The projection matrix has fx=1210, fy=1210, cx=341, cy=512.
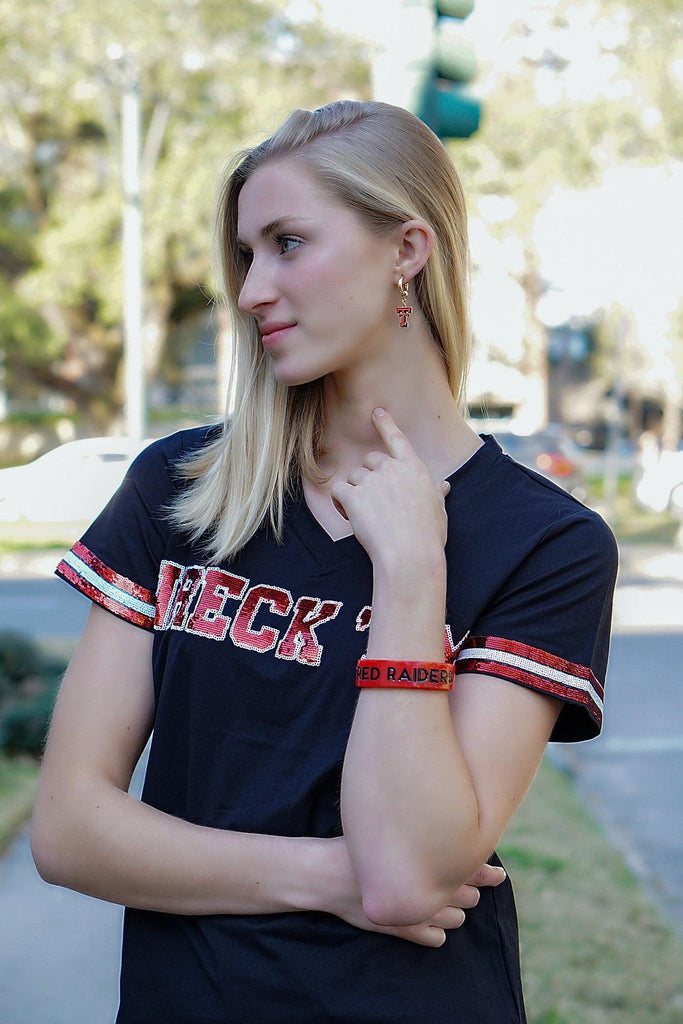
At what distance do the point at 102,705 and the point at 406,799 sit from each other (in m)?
0.52

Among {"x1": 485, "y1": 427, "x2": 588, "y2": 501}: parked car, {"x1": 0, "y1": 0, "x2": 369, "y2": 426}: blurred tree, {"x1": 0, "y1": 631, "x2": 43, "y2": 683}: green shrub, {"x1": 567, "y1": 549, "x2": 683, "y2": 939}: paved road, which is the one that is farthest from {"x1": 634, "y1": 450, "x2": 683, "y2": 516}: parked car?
{"x1": 0, "y1": 631, "x2": 43, "y2": 683}: green shrub

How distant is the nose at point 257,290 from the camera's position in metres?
1.83

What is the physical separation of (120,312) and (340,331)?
21.8 meters

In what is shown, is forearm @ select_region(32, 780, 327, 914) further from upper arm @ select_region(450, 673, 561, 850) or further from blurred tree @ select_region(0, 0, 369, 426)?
blurred tree @ select_region(0, 0, 369, 426)

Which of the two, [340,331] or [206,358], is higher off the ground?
[340,331]

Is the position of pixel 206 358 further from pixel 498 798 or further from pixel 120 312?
pixel 498 798

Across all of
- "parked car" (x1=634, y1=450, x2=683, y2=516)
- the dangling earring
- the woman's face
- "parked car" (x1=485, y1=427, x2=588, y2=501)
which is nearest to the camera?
the woman's face

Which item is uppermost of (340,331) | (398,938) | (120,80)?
(120,80)

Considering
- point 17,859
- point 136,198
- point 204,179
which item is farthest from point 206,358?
point 17,859

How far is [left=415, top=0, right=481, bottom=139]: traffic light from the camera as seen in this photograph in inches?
139

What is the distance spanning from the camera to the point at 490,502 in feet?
5.99

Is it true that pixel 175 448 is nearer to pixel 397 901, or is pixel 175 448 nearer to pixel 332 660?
pixel 332 660

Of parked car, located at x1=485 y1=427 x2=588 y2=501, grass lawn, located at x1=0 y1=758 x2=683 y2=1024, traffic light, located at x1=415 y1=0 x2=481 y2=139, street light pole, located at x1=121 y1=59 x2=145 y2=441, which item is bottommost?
parked car, located at x1=485 y1=427 x2=588 y2=501

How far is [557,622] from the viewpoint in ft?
5.68
